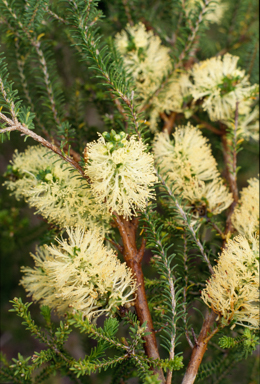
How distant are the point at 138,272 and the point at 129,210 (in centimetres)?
22

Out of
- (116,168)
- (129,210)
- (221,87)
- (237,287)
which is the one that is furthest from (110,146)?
(221,87)

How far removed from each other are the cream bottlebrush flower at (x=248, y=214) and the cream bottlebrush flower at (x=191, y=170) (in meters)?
0.05

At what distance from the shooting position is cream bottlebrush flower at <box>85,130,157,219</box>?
65 centimetres

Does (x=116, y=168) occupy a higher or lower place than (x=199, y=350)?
higher

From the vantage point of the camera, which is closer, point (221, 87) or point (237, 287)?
point (237, 287)

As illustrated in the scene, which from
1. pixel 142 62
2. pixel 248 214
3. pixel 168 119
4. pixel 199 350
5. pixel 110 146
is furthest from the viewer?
pixel 168 119

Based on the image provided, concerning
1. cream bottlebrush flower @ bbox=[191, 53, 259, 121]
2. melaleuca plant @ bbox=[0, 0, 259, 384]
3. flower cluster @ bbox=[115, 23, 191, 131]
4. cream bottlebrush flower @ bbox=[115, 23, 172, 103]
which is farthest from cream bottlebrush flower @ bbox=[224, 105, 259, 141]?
cream bottlebrush flower @ bbox=[115, 23, 172, 103]

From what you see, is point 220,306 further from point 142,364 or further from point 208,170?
point 208,170

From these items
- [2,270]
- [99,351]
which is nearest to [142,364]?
[99,351]

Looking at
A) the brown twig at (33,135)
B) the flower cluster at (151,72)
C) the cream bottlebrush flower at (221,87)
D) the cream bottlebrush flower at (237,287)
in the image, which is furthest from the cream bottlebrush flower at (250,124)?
the brown twig at (33,135)

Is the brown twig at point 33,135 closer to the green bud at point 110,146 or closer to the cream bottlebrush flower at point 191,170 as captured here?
the green bud at point 110,146

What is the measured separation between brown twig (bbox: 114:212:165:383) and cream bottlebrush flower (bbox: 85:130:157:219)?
10 centimetres

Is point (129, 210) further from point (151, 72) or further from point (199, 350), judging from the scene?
point (151, 72)

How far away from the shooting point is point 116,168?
2.19 feet
